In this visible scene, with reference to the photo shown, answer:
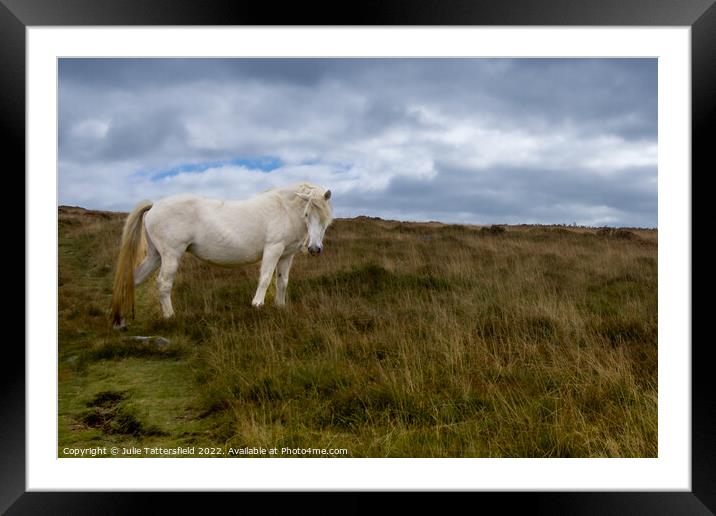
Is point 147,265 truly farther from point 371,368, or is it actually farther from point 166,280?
point 371,368

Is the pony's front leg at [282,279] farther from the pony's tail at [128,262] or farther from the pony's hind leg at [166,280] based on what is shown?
the pony's tail at [128,262]

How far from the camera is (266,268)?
646cm

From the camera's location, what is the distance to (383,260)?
10758mm

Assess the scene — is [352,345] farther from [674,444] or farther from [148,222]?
[148,222]

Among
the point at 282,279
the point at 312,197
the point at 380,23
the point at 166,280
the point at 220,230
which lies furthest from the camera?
the point at 282,279

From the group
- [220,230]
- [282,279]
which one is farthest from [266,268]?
[220,230]

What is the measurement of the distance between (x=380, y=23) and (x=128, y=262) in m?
4.93

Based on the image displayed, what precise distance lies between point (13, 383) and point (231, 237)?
394 centimetres

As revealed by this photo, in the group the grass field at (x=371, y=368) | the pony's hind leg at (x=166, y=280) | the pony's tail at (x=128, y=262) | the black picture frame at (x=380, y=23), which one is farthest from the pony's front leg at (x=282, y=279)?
the black picture frame at (x=380, y=23)

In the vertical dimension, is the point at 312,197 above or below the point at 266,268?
above

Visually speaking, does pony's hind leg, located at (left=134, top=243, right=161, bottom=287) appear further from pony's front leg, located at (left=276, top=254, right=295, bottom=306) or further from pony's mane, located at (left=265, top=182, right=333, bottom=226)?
pony's mane, located at (left=265, top=182, right=333, bottom=226)

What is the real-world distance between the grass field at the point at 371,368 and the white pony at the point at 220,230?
28.7 inches

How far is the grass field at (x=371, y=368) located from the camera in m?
3.22

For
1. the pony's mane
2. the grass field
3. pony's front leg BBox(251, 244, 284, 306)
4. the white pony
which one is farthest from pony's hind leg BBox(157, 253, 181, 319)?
the pony's mane
